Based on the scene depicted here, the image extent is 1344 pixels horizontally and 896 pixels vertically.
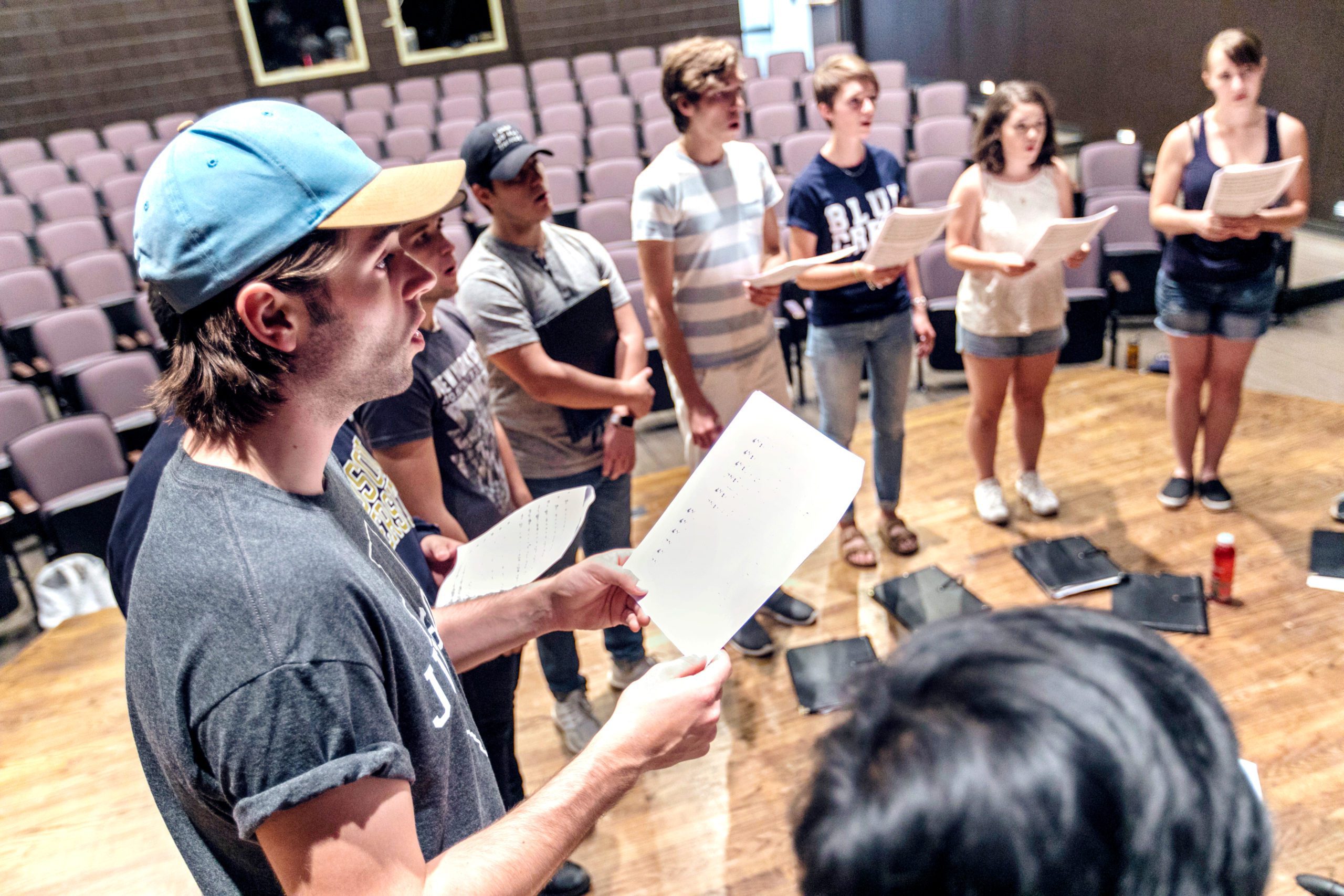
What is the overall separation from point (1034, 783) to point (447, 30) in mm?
11321

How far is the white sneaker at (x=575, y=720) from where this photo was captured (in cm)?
246

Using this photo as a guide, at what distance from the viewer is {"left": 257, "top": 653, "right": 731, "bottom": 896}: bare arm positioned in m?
0.70

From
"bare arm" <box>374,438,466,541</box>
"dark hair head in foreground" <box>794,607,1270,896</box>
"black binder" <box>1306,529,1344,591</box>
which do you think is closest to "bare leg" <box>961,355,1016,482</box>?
"black binder" <box>1306,529,1344,591</box>

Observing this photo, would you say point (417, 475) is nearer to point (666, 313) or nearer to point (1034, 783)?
point (666, 313)

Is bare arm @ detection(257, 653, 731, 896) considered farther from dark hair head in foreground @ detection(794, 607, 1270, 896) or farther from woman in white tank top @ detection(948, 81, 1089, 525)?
woman in white tank top @ detection(948, 81, 1089, 525)

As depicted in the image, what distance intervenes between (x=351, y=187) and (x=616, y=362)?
5.11 ft

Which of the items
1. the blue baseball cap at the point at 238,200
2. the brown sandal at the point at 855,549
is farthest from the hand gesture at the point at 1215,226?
the blue baseball cap at the point at 238,200

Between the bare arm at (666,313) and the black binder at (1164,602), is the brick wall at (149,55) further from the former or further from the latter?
the black binder at (1164,602)

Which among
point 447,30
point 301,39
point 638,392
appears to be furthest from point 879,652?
point 301,39

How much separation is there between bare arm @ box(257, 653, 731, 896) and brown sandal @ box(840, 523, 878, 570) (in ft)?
7.05

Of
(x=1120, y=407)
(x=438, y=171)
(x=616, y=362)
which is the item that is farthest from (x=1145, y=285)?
(x=438, y=171)

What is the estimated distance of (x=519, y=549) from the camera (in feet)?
4.47

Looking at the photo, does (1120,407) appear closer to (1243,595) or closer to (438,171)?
(1243,595)

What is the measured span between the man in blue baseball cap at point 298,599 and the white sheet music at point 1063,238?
2134mm
